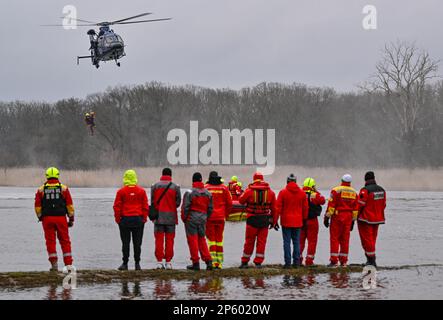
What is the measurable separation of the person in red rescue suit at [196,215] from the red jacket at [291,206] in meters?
1.48

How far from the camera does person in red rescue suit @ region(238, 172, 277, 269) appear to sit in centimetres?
1501

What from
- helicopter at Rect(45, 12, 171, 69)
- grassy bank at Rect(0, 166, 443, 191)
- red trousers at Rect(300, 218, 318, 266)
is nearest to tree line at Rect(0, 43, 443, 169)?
grassy bank at Rect(0, 166, 443, 191)

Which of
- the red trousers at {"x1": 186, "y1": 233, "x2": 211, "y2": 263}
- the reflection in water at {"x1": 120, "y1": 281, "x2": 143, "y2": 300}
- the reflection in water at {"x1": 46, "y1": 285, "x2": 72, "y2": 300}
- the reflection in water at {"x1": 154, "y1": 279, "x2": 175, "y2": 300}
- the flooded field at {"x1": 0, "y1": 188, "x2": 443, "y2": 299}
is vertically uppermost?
the red trousers at {"x1": 186, "y1": 233, "x2": 211, "y2": 263}

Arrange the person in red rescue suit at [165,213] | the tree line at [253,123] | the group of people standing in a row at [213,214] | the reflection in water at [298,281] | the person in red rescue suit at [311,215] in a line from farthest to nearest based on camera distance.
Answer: the tree line at [253,123], the person in red rescue suit at [311,215], the person in red rescue suit at [165,213], the group of people standing in a row at [213,214], the reflection in water at [298,281]

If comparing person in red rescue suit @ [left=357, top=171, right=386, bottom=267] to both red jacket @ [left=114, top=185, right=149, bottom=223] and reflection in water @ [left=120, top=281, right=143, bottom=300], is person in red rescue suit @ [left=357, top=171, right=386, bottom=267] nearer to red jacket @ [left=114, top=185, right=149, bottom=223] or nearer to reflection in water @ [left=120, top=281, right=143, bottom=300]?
red jacket @ [left=114, top=185, right=149, bottom=223]

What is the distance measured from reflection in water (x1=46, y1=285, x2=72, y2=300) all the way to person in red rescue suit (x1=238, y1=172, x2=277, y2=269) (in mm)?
3896

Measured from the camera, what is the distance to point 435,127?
290 feet

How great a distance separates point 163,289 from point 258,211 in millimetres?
3020

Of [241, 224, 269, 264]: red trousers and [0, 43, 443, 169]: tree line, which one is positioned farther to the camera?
[0, 43, 443, 169]: tree line

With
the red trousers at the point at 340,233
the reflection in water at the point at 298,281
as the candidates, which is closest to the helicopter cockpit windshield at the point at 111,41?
the red trousers at the point at 340,233

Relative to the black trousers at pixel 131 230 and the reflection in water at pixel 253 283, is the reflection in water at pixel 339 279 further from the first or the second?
the black trousers at pixel 131 230

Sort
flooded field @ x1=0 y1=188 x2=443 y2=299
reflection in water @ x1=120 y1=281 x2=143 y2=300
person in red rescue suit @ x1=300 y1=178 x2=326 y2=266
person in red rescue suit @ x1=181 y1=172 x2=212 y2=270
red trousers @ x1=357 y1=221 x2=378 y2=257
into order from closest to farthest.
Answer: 1. reflection in water @ x1=120 y1=281 x2=143 y2=300
2. flooded field @ x1=0 y1=188 x2=443 y2=299
3. person in red rescue suit @ x1=181 y1=172 x2=212 y2=270
4. red trousers @ x1=357 y1=221 x2=378 y2=257
5. person in red rescue suit @ x1=300 y1=178 x2=326 y2=266

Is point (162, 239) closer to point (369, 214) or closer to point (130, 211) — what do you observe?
point (130, 211)

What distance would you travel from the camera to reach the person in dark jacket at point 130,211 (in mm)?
14359
